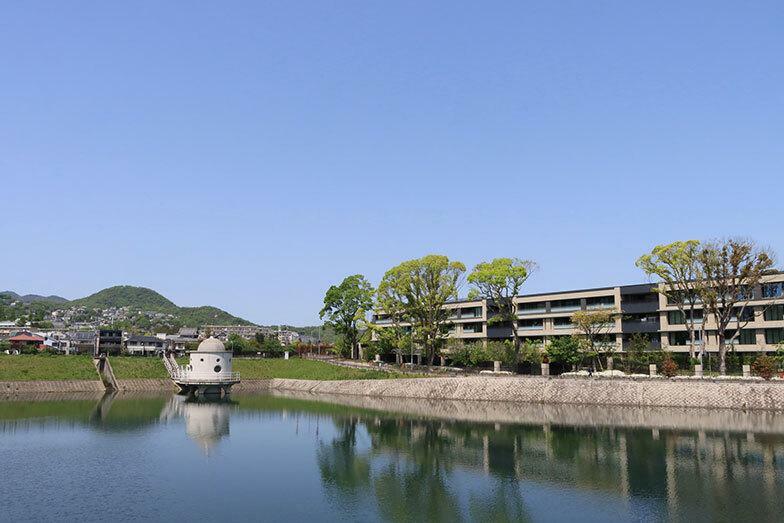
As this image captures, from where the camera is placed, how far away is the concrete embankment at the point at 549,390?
58.8 meters

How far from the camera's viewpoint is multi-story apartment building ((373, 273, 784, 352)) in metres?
75.8

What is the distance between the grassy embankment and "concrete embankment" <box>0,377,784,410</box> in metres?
2.05

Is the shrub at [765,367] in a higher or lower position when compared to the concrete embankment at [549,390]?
higher

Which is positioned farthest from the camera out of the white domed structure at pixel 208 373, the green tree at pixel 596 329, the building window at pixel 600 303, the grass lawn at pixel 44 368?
the building window at pixel 600 303

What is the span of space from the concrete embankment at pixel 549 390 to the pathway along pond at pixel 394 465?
2677 millimetres

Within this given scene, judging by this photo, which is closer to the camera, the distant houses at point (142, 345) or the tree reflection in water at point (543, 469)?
the tree reflection in water at point (543, 469)

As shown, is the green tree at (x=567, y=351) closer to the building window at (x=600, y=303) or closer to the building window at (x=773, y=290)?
the building window at (x=600, y=303)

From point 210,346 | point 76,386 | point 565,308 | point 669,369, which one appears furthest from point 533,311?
point 76,386

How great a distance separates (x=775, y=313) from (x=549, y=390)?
107ft

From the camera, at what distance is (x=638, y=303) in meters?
86.7

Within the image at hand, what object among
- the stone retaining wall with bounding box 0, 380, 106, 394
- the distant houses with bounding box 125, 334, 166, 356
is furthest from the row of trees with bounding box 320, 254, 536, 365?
the distant houses with bounding box 125, 334, 166, 356

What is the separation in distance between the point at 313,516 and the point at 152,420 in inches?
1476

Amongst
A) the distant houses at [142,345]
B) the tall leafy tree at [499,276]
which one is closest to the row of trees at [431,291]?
the tall leafy tree at [499,276]

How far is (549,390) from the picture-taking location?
68875 millimetres
